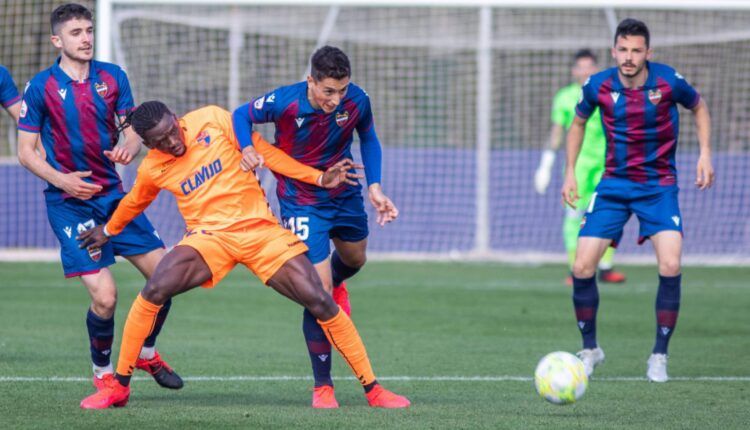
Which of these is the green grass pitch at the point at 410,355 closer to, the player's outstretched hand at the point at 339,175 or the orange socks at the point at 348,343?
the orange socks at the point at 348,343

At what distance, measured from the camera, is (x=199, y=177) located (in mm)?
6410

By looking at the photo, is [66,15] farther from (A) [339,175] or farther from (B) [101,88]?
(A) [339,175]

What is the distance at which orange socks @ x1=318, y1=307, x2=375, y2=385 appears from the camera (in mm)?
6391

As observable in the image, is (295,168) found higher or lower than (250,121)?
lower

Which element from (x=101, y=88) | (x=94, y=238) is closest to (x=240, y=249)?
(x=94, y=238)

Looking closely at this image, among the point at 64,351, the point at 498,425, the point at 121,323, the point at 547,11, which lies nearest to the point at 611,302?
the point at 121,323

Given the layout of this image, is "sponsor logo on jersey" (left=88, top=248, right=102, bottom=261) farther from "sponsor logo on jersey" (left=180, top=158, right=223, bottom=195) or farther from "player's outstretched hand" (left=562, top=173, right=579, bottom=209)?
"player's outstretched hand" (left=562, top=173, right=579, bottom=209)

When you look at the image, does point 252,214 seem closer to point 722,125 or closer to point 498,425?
point 498,425

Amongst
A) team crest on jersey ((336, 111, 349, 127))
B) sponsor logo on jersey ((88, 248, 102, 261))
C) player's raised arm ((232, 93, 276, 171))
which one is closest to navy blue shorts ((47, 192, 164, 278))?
sponsor logo on jersey ((88, 248, 102, 261))

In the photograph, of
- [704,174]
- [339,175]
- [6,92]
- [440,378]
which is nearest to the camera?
[339,175]

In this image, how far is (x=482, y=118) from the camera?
56.6ft

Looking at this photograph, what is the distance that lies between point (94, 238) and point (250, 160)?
3.34 feet

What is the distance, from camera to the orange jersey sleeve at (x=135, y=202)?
6.33m

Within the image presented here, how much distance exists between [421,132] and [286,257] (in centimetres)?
1197
